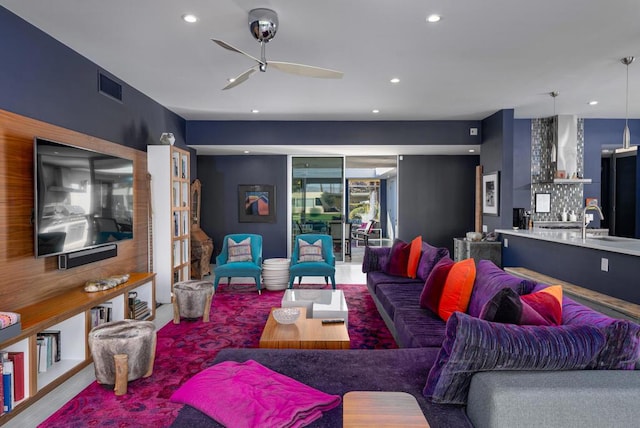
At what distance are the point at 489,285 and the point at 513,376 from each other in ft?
4.06

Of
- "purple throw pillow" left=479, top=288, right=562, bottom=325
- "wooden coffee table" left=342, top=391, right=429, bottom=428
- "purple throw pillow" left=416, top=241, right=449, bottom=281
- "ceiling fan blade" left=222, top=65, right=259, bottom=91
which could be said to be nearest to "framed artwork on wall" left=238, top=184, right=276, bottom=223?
"purple throw pillow" left=416, top=241, right=449, bottom=281

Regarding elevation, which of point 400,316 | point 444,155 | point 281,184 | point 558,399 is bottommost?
point 400,316

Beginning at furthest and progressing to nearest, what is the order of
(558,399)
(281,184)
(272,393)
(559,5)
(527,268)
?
(281,184) < (527,268) < (559,5) < (272,393) < (558,399)

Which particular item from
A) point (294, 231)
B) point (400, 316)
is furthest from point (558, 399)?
point (294, 231)

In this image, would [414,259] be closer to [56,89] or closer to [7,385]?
[7,385]

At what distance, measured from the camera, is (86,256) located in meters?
3.54

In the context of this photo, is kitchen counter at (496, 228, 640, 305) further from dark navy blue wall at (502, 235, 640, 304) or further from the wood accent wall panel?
the wood accent wall panel

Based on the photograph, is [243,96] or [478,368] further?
[243,96]

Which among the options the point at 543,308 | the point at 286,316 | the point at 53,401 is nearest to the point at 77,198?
the point at 53,401

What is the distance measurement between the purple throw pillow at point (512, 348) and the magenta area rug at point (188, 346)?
180 centimetres

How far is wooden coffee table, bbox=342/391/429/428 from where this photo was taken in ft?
3.78

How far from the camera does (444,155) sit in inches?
320

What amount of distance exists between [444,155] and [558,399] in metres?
7.28

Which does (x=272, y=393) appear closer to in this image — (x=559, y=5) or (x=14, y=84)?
(x=14, y=84)
